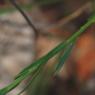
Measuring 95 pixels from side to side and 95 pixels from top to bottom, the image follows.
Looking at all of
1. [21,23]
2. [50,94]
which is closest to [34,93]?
[50,94]

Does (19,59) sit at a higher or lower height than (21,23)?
lower

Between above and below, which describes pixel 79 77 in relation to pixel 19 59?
below

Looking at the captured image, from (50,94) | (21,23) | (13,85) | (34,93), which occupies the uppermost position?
(21,23)

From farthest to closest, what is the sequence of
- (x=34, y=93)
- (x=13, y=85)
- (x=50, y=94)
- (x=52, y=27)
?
(x=52, y=27) → (x=50, y=94) → (x=34, y=93) → (x=13, y=85)

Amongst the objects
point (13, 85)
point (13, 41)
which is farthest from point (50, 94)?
point (13, 85)

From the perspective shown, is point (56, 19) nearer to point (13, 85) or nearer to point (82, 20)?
point (82, 20)

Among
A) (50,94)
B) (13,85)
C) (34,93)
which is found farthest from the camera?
(50,94)

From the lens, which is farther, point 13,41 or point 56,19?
point 56,19

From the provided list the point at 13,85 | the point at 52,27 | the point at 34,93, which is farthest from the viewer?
the point at 52,27

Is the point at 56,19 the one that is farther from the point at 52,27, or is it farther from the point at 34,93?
the point at 34,93
